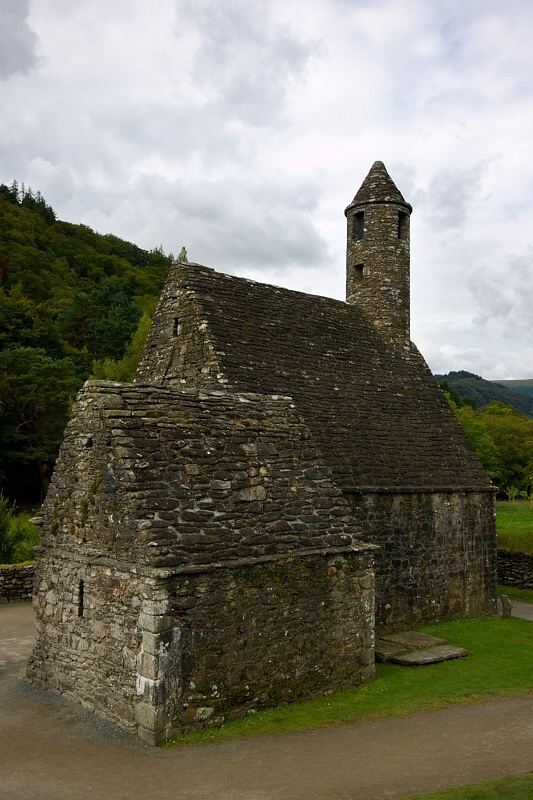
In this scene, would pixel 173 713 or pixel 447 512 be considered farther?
pixel 447 512

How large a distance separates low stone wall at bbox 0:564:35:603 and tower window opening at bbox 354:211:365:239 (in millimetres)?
14852

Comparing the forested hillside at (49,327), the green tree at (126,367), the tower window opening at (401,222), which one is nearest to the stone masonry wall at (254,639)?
the tower window opening at (401,222)

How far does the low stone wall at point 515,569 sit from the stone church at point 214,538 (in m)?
9.26

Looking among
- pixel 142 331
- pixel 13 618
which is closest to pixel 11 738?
pixel 13 618

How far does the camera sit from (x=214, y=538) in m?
9.20

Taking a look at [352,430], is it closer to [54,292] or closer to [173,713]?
[173,713]

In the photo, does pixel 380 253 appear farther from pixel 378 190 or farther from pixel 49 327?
pixel 49 327

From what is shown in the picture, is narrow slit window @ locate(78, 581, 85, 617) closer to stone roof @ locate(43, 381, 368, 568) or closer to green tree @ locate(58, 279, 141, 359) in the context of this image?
stone roof @ locate(43, 381, 368, 568)

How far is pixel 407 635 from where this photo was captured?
46.2ft

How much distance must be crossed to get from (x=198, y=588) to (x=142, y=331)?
3179cm

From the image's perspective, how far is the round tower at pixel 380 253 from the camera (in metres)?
20.8

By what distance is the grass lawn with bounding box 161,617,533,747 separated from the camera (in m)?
8.94

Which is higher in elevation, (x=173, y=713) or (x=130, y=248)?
(x=130, y=248)

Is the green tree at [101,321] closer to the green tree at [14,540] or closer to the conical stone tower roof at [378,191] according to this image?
the green tree at [14,540]
